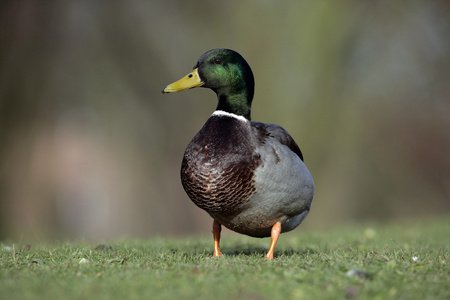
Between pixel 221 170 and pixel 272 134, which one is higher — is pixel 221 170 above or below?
below

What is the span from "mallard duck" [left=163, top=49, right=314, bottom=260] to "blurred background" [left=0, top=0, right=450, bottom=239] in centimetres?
576

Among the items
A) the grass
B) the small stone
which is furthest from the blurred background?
the small stone

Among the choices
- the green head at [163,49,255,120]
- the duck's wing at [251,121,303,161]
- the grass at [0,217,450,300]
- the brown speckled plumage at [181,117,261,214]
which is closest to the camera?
the grass at [0,217,450,300]

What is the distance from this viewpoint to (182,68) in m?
10.9

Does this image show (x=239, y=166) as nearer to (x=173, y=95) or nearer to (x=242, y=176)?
(x=242, y=176)

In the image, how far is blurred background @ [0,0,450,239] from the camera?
10.6 meters

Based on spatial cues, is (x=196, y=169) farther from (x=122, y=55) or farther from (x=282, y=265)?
(x=122, y=55)

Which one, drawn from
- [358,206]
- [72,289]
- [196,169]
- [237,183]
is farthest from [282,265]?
[358,206]

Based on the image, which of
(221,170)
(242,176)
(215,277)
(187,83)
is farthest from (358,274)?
(187,83)

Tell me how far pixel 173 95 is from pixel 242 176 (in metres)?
7.06

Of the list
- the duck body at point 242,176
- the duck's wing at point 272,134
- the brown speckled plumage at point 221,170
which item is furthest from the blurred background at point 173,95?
the brown speckled plumage at point 221,170

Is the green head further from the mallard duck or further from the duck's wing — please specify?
the duck's wing

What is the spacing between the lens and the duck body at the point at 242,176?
14.1ft

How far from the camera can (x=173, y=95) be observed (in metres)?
11.1
